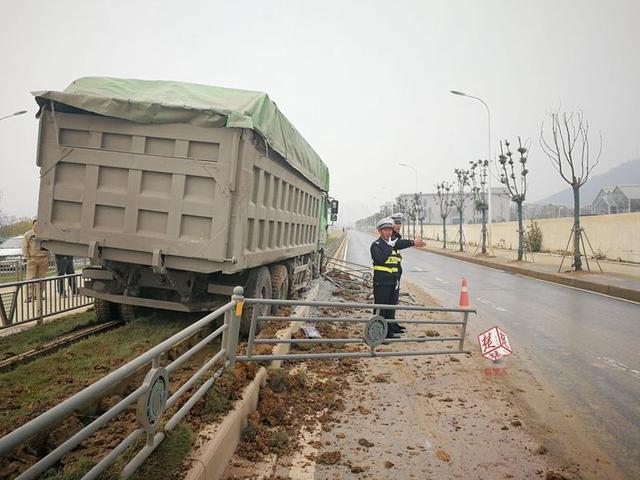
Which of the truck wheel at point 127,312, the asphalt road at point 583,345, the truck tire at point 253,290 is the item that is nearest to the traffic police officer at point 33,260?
the truck wheel at point 127,312

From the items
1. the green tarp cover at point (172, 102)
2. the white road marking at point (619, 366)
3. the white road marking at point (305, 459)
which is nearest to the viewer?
the white road marking at point (305, 459)

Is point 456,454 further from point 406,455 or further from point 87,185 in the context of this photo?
Answer: point 87,185

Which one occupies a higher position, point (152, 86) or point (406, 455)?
point (152, 86)

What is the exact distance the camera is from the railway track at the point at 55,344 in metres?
4.76

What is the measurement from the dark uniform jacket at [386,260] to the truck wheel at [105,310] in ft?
12.7

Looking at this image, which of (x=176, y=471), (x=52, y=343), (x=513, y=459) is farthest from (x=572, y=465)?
(x=52, y=343)

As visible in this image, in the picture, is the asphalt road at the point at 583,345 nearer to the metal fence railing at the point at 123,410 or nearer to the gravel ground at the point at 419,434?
the gravel ground at the point at 419,434

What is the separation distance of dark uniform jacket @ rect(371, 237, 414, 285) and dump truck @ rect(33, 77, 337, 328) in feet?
6.40

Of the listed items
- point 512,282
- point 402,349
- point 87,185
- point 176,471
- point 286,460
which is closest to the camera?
point 176,471

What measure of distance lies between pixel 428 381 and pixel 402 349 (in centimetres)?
124

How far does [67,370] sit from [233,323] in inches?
70.9

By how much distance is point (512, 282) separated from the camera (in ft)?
49.6

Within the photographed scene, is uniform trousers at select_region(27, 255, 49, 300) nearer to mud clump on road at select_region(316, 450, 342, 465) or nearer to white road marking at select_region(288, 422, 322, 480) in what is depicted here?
white road marking at select_region(288, 422, 322, 480)

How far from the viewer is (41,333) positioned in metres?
6.08
